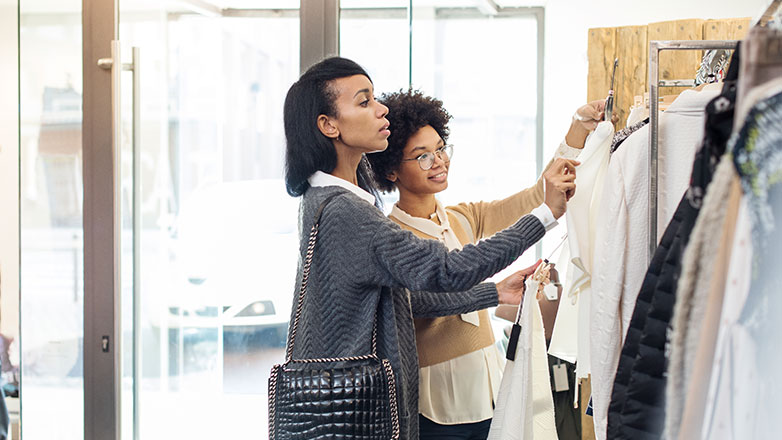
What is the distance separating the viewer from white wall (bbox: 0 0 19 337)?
2.82 m

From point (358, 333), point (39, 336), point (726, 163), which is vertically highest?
point (726, 163)

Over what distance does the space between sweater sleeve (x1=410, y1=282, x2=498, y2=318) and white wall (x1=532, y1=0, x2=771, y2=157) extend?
955mm

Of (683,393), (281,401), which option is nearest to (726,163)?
(683,393)

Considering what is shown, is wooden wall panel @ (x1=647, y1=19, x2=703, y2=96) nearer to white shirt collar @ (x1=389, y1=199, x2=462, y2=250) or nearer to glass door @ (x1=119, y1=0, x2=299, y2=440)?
white shirt collar @ (x1=389, y1=199, x2=462, y2=250)

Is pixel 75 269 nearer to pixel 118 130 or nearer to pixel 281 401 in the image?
pixel 118 130

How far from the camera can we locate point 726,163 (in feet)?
2.81

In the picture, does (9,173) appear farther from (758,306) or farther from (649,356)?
(758,306)

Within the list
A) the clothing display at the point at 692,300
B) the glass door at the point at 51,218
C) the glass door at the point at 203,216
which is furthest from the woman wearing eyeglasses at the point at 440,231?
the glass door at the point at 51,218

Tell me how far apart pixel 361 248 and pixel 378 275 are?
0.07 m

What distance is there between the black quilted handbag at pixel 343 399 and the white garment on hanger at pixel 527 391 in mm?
307

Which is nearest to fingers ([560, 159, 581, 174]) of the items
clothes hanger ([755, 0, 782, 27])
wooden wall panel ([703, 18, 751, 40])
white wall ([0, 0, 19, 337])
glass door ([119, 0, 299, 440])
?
clothes hanger ([755, 0, 782, 27])

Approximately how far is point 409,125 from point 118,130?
47.2 inches

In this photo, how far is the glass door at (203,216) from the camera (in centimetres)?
265

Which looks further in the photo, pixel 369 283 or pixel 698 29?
pixel 698 29
